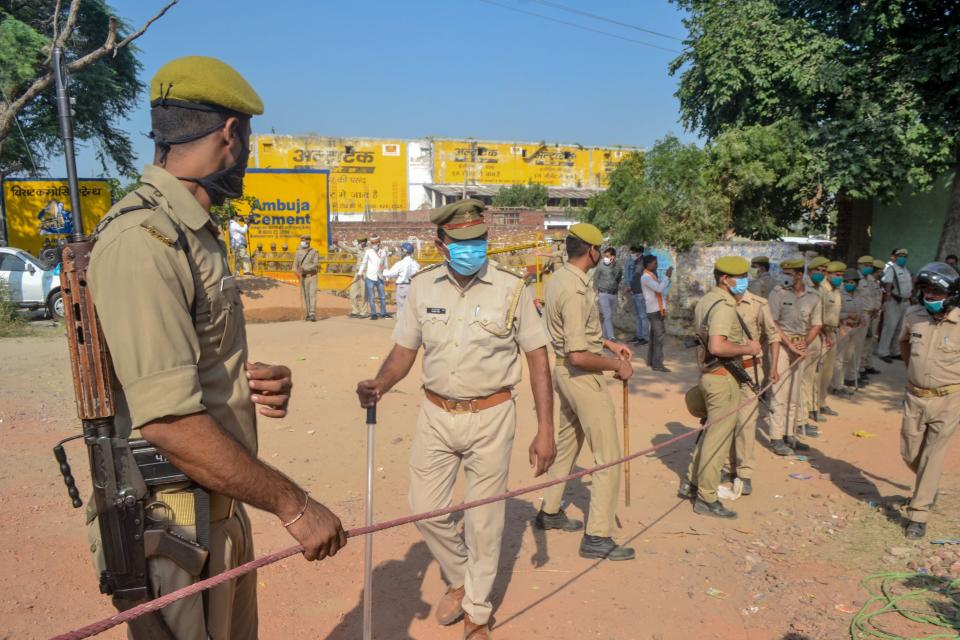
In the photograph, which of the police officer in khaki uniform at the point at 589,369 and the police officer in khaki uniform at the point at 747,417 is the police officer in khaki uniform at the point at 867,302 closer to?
the police officer in khaki uniform at the point at 747,417

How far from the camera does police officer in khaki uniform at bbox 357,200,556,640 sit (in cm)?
352

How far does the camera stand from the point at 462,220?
3.66m

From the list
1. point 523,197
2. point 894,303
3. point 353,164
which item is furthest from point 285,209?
point 353,164

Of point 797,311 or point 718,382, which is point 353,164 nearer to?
point 797,311

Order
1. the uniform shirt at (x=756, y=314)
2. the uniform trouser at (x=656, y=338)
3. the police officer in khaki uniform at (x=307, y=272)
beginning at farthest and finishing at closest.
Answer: the police officer in khaki uniform at (x=307, y=272) < the uniform trouser at (x=656, y=338) < the uniform shirt at (x=756, y=314)

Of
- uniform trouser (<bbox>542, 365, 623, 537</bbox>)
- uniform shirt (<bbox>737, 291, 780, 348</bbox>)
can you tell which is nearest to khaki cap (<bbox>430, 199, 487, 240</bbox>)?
uniform trouser (<bbox>542, 365, 623, 537</bbox>)

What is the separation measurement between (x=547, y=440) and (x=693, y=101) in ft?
50.1

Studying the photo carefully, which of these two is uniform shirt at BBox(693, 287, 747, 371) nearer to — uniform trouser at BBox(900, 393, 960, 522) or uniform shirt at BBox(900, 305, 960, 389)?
uniform shirt at BBox(900, 305, 960, 389)

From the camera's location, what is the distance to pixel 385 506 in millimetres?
5340

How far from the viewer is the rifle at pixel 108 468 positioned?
1.74 metres

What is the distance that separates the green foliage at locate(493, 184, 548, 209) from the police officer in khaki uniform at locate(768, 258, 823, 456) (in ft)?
106

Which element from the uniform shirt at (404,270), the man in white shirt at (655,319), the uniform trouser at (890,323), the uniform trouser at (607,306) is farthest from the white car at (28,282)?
the uniform trouser at (890,323)

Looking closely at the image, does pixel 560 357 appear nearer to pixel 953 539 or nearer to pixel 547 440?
pixel 547 440

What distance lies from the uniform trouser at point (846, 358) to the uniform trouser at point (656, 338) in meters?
2.48
